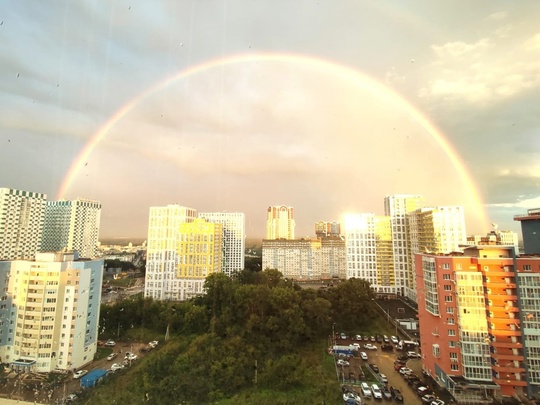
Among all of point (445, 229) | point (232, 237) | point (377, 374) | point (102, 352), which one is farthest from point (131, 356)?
point (232, 237)

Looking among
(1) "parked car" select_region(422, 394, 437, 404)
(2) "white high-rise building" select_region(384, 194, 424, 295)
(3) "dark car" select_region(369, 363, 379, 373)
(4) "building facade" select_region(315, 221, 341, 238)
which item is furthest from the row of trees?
(4) "building facade" select_region(315, 221, 341, 238)

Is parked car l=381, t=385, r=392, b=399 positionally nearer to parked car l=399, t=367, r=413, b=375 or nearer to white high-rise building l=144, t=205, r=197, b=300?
parked car l=399, t=367, r=413, b=375

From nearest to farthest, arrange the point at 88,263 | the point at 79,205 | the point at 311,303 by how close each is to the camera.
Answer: the point at 88,263
the point at 311,303
the point at 79,205

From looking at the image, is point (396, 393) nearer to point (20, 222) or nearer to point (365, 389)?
point (365, 389)

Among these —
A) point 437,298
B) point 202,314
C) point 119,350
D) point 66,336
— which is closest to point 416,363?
point 437,298

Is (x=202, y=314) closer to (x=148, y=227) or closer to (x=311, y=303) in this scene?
(x=311, y=303)

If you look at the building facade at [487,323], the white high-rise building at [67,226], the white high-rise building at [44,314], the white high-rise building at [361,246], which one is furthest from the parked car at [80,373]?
the white high-rise building at [67,226]
